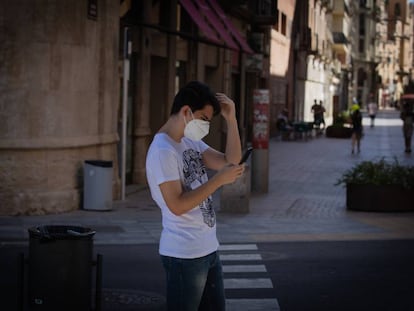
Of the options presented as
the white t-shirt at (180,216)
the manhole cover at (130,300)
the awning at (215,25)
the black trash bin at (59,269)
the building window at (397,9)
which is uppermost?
the building window at (397,9)

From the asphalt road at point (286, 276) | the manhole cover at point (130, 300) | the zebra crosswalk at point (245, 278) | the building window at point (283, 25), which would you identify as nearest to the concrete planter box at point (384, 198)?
the asphalt road at point (286, 276)

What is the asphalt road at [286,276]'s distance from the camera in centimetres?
984

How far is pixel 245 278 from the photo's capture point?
36.3 ft

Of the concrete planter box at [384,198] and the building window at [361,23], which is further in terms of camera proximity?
the building window at [361,23]

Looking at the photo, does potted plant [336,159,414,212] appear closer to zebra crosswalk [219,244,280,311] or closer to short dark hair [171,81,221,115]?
zebra crosswalk [219,244,280,311]

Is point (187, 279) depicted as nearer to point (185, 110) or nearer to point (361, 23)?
point (185, 110)

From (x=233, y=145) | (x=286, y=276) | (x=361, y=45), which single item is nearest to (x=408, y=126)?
(x=286, y=276)

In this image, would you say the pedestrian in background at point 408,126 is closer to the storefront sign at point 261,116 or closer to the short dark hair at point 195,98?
the storefront sign at point 261,116

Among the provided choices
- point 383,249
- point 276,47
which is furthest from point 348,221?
point 276,47

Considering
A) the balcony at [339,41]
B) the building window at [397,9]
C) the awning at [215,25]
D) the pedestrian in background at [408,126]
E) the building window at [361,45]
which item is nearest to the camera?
the awning at [215,25]

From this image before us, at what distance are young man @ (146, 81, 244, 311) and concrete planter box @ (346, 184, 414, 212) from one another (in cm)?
1157

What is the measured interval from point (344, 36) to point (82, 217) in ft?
230

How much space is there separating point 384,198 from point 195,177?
11.7 m

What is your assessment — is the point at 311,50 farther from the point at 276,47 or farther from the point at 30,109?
the point at 30,109
